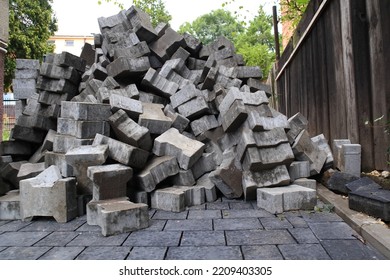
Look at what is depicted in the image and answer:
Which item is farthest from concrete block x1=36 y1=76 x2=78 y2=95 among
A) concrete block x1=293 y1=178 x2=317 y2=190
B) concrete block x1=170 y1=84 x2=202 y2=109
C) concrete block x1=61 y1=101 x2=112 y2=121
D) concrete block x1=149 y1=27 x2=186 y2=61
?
concrete block x1=293 y1=178 x2=317 y2=190

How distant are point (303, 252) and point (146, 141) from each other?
2.76m

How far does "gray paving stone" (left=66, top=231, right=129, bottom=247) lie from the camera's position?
2.87 m

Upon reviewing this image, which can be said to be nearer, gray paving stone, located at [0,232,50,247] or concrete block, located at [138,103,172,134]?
gray paving stone, located at [0,232,50,247]

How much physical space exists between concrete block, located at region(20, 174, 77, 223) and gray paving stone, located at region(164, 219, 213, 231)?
1.22 m

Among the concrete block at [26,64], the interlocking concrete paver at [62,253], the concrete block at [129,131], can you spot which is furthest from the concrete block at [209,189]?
the concrete block at [26,64]

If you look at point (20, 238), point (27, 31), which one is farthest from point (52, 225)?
point (27, 31)

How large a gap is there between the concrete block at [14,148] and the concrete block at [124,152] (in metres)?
2.48

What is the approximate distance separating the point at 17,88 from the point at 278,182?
6.03 metres

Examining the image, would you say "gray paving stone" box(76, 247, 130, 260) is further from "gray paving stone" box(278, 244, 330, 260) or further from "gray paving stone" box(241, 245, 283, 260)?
"gray paving stone" box(278, 244, 330, 260)

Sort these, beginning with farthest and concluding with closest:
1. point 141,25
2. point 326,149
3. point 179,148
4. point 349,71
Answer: point 141,25
point 326,149
point 349,71
point 179,148

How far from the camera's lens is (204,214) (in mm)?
3766

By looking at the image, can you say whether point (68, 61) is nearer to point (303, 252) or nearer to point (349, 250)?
point (303, 252)

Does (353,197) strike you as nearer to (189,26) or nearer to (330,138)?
(330,138)

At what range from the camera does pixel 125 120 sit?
461cm
